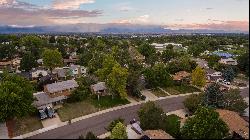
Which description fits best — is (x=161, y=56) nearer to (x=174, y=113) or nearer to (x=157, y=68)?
(x=157, y=68)

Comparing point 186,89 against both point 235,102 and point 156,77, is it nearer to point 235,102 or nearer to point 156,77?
point 156,77

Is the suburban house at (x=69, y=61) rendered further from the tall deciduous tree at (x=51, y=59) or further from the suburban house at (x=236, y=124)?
the suburban house at (x=236, y=124)

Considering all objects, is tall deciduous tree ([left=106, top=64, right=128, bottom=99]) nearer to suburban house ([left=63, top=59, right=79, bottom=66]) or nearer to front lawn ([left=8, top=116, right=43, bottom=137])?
front lawn ([left=8, top=116, right=43, bottom=137])

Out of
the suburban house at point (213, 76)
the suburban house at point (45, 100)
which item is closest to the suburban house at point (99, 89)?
the suburban house at point (45, 100)

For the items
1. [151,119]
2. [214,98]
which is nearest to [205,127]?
[151,119]

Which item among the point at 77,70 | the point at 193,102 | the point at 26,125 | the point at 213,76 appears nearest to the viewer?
the point at 26,125
